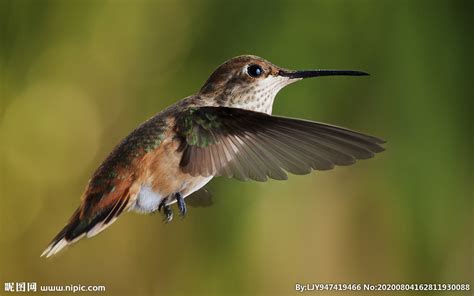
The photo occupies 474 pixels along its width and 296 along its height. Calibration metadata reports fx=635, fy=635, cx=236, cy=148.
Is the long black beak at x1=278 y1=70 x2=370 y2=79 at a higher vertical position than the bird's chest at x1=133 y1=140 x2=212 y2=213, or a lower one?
higher

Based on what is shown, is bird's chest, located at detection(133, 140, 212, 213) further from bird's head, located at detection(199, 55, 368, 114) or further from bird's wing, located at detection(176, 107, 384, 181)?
bird's head, located at detection(199, 55, 368, 114)

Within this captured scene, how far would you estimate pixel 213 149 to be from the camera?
1.04 metres

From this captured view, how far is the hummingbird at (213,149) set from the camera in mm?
937

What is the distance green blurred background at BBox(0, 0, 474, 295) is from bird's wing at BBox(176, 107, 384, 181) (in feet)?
2.01

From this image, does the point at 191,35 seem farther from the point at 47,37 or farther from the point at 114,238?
the point at 114,238

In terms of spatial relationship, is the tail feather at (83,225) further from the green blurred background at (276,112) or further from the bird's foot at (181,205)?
the green blurred background at (276,112)

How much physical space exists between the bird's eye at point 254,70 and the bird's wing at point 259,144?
18 cm

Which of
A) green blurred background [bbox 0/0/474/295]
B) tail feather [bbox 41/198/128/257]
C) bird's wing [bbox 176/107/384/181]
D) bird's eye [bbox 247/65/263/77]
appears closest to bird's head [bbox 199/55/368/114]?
bird's eye [bbox 247/65/263/77]

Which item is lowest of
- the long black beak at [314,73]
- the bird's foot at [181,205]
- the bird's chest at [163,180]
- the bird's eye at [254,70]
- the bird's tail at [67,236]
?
the bird's tail at [67,236]

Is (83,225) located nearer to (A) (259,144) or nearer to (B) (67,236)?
(B) (67,236)

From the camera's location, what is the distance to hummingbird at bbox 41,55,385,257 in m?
0.94

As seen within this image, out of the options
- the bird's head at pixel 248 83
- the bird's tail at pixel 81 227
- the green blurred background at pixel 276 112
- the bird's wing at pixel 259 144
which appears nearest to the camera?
the bird's wing at pixel 259 144

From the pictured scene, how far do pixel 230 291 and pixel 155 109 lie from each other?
1.71 ft

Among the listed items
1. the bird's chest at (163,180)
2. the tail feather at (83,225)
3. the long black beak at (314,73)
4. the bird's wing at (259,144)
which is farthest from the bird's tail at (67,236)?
the long black beak at (314,73)
